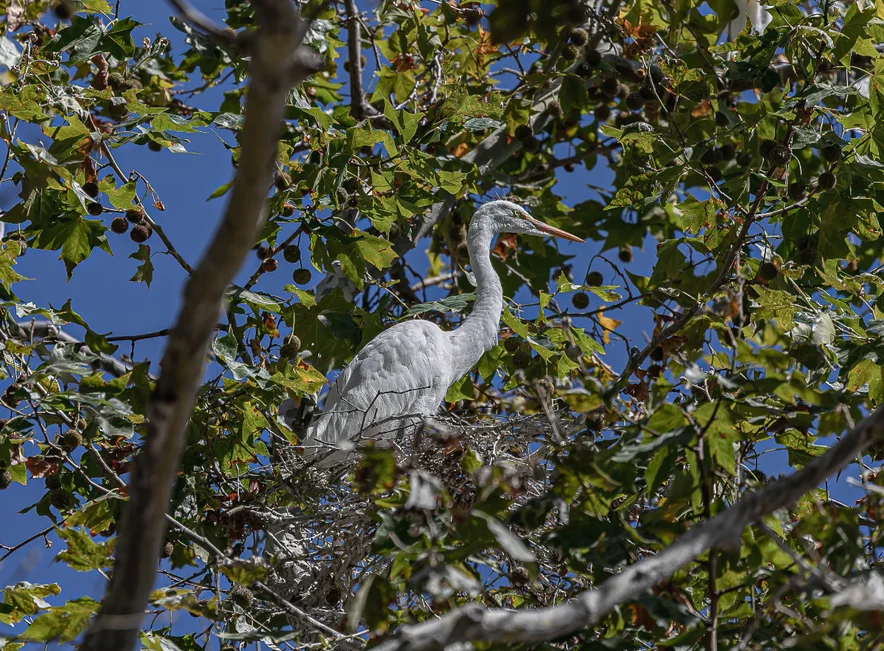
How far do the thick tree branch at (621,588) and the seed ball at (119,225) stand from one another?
2.65 metres

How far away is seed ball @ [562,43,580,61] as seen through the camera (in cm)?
433

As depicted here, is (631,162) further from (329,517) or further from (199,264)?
(199,264)

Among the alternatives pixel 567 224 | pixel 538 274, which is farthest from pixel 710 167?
pixel 538 274

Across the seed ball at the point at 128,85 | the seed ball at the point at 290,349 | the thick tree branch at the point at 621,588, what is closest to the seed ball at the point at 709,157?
the seed ball at the point at 290,349

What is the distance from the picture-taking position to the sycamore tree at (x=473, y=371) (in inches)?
71.1

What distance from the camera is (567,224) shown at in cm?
565

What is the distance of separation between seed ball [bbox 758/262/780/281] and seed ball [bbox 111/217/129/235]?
8.06ft

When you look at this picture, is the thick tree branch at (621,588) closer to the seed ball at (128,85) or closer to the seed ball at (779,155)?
the seed ball at (779,155)

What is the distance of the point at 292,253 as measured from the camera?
4141 mm

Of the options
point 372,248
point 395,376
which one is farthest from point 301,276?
point 395,376

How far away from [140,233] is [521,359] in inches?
66.5

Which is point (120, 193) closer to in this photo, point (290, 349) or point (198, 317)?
point (290, 349)

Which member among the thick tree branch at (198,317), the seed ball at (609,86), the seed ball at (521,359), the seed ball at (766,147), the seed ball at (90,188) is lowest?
the thick tree branch at (198,317)

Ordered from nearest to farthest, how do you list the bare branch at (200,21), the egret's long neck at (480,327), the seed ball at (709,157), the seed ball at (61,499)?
the bare branch at (200,21) < the seed ball at (61,499) < the seed ball at (709,157) < the egret's long neck at (480,327)
